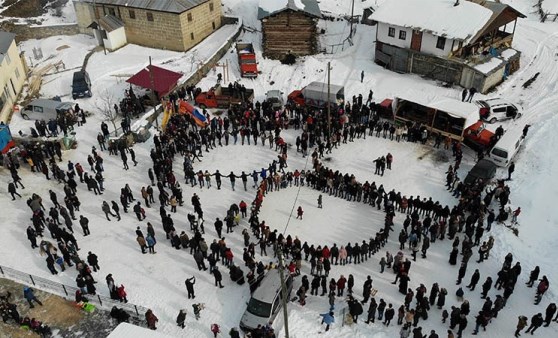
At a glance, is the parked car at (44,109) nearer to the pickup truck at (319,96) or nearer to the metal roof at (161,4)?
the metal roof at (161,4)

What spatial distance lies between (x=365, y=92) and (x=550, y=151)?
12.7m

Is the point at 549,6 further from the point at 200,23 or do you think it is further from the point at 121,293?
the point at 121,293

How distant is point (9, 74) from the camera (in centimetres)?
3359

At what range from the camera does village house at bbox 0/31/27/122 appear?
31.8 metres

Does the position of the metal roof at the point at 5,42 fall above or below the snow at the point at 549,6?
above

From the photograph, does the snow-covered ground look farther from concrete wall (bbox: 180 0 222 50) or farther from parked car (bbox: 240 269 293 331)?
concrete wall (bbox: 180 0 222 50)

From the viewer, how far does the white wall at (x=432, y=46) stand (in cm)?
3484

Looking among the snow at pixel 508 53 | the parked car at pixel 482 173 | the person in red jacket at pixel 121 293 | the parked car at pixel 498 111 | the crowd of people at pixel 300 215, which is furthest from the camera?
the snow at pixel 508 53

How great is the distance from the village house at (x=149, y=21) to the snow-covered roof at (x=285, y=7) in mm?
5756

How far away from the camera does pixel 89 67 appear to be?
127 ft

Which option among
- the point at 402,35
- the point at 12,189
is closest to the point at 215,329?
the point at 12,189

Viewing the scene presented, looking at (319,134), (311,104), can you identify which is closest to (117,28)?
(311,104)

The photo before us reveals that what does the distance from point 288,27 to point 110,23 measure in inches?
599

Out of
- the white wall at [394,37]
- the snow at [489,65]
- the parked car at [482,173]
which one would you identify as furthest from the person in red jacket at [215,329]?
the white wall at [394,37]
